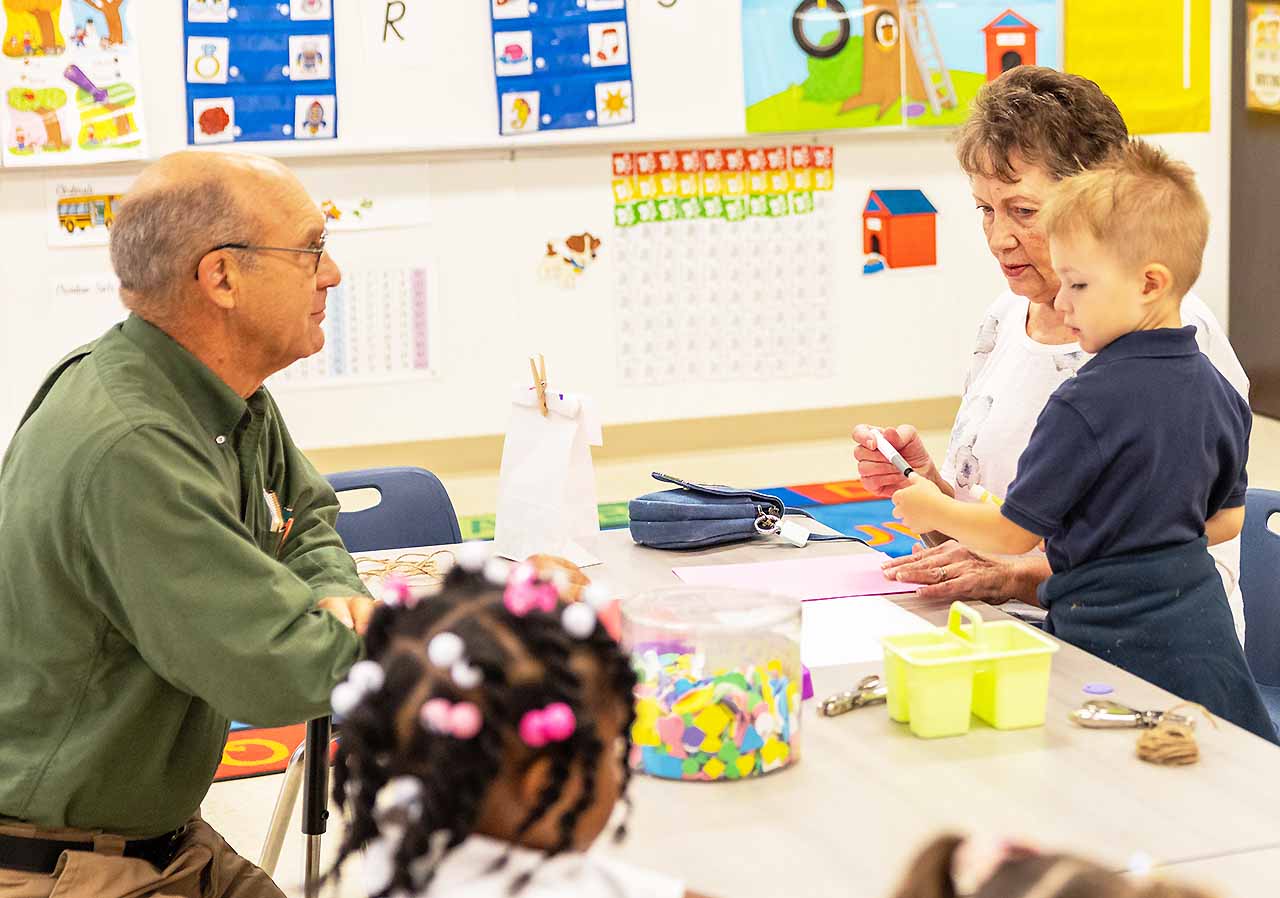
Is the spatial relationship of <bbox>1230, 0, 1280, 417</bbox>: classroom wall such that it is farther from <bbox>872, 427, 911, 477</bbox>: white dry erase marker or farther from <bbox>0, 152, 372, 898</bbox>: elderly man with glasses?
<bbox>0, 152, 372, 898</bbox>: elderly man with glasses

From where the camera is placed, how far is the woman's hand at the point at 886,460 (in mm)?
2250

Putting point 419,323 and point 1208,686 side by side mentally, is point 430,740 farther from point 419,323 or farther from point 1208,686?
point 419,323

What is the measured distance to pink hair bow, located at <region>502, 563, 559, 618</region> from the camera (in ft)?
3.64

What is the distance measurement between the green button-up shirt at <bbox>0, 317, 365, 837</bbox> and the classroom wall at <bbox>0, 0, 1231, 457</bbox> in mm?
3561

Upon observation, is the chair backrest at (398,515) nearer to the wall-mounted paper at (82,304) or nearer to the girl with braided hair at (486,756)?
the girl with braided hair at (486,756)

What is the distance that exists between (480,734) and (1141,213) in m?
1.15

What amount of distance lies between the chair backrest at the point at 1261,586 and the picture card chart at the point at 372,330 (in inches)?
137

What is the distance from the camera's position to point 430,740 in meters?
1.04

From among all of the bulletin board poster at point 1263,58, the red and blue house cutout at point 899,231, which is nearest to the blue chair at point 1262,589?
the red and blue house cutout at point 899,231

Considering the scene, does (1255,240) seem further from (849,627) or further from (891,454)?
(849,627)

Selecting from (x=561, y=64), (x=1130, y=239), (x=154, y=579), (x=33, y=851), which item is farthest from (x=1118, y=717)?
(x=561, y=64)

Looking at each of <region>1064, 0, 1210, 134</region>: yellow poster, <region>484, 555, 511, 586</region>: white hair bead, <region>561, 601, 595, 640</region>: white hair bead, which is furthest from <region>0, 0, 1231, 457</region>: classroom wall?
<region>561, 601, 595, 640</region>: white hair bead

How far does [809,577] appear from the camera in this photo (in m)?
2.14

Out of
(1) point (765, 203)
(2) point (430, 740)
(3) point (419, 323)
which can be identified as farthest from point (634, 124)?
(2) point (430, 740)
